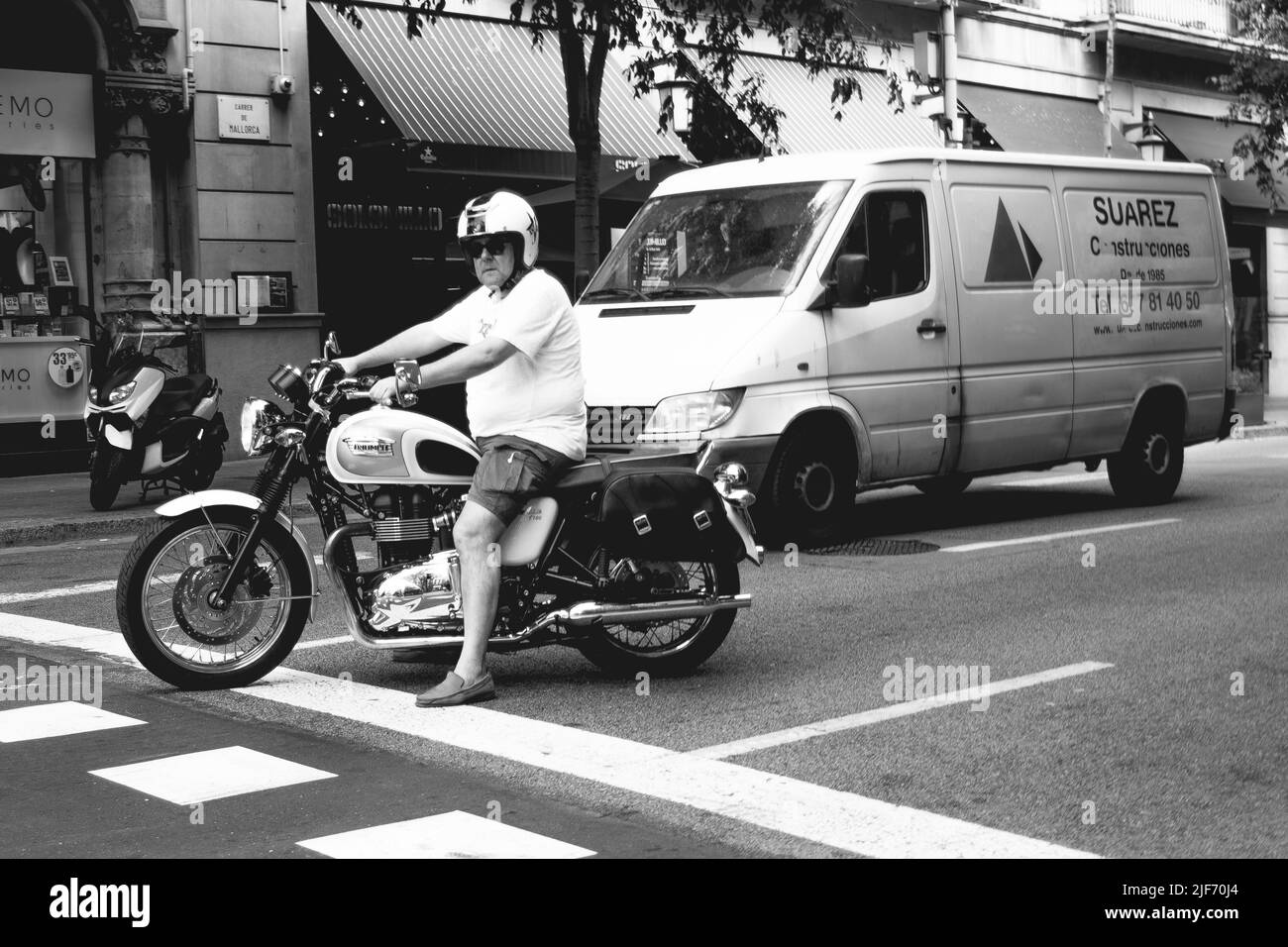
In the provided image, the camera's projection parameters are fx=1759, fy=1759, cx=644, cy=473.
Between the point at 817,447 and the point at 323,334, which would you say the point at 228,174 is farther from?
the point at 817,447

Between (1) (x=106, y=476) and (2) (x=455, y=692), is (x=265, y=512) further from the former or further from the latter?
(1) (x=106, y=476)

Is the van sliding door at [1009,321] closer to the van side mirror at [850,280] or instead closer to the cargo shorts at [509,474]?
the van side mirror at [850,280]

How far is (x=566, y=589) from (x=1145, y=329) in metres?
7.33

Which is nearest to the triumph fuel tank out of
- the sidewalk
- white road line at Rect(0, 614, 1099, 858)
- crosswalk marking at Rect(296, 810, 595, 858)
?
white road line at Rect(0, 614, 1099, 858)

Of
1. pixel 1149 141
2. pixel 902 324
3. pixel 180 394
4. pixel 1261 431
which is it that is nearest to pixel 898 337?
pixel 902 324

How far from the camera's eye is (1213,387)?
1334 centimetres

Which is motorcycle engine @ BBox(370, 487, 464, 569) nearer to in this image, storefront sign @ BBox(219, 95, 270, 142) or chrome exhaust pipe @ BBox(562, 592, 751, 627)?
chrome exhaust pipe @ BBox(562, 592, 751, 627)

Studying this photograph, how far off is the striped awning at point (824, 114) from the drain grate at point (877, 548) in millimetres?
11757

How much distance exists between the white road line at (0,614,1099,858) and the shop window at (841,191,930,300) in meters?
5.16

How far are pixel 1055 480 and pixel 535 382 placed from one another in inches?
385

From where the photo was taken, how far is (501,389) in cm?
647

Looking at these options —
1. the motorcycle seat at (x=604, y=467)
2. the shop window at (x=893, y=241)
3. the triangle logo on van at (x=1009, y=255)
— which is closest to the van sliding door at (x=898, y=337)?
the shop window at (x=893, y=241)

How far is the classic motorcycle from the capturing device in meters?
6.42
